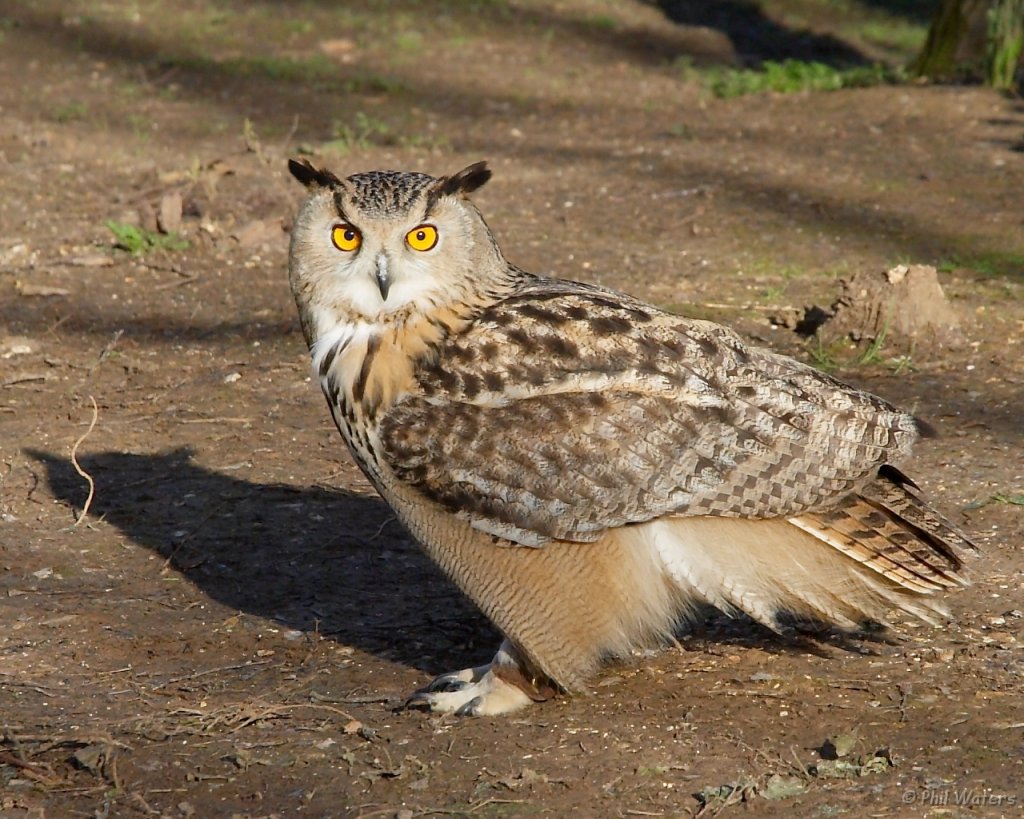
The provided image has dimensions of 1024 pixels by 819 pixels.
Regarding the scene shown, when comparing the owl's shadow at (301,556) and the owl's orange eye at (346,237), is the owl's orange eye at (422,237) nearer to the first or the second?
the owl's orange eye at (346,237)

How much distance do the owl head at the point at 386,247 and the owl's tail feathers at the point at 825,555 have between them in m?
1.05

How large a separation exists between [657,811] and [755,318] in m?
4.35

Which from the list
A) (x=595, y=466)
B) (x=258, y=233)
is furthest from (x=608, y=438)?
(x=258, y=233)

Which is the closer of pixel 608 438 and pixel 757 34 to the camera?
pixel 608 438

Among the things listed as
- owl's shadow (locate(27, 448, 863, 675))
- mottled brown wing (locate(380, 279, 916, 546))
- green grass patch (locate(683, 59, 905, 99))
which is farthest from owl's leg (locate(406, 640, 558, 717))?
green grass patch (locate(683, 59, 905, 99))

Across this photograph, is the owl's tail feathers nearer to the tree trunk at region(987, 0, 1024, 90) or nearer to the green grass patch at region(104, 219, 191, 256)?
the green grass patch at region(104, 219, 191, 256)

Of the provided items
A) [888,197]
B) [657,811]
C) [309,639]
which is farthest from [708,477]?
[888,197]

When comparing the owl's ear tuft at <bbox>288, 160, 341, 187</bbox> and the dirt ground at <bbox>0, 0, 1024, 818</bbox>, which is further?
the owl's ear tuft at <bbox>288, 160, 341, 187</bbox>

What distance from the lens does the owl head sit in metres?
4.70

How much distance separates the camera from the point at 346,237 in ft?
15.7

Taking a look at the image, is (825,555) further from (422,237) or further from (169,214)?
(169,214)

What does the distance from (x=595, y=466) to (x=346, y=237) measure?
113cm

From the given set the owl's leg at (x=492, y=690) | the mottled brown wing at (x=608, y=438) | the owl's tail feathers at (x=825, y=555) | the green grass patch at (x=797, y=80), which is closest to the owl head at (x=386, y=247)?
the mottled brown wing at (x=608, y=438)

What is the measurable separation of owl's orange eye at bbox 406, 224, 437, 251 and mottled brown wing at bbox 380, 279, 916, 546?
0.42m
